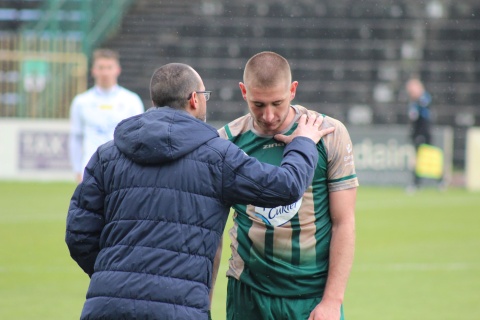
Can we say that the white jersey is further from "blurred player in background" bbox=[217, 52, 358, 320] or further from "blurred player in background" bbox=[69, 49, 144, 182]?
"blurred player in background" bbox=[217, 52, 358, 320]

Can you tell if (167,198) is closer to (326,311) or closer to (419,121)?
(326,311)

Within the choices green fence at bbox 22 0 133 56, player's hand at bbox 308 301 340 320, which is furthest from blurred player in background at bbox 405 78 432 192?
player's hand at bbox 308 301 340 320

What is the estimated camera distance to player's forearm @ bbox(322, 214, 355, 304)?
456 centimetres

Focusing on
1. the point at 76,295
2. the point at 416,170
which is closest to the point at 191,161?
the point at 76,295

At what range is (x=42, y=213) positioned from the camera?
54.5 feet

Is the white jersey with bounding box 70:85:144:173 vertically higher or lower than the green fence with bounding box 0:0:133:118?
lower

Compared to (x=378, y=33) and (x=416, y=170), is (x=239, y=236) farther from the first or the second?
(x=378, y=33)

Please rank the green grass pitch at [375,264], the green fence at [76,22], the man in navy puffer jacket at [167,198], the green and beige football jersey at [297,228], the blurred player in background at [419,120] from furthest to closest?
1. the green fence at [76,22]
2. the blurred player in background at [419,120]
3. the green grass pitch at [375,264]
4. the green and beige football jersey at [297,228]
5. the man in navy puffer jacket at [167,198]

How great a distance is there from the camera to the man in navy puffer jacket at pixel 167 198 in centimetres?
404

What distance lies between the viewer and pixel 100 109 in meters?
11.9

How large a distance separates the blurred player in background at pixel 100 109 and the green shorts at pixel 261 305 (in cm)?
677

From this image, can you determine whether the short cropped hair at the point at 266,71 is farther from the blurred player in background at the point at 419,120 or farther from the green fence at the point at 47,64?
the green fence at the point at 47,64

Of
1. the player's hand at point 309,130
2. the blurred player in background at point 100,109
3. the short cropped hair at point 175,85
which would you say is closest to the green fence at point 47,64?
the blurred player in background at point 100,109

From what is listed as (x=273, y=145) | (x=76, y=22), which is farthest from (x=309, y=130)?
(x=76, y=22)
